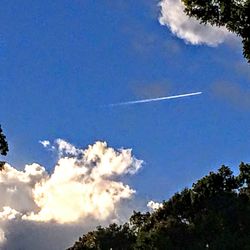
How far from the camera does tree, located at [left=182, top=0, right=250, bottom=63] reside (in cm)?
2908

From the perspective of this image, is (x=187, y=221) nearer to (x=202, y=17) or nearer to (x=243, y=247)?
(x=243, y=247)

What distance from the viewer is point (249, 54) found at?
30141 mm

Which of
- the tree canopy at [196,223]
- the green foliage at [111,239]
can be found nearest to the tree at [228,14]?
the tree canopy at [196,223]

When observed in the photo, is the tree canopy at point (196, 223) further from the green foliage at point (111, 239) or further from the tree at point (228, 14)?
the tree at point (228, 14)

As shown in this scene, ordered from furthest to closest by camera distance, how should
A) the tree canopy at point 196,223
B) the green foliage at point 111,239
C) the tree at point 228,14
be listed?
the green foliage at point 111,239, the tree canopy at point 196,223, the tree at point 228,14

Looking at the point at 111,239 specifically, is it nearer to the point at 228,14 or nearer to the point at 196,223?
the point at 196,223

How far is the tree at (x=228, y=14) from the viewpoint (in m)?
29.1

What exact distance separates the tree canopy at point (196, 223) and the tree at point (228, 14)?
141ft

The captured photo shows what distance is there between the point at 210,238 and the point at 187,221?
27.7ft

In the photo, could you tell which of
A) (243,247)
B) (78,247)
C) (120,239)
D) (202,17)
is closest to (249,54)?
(202,17)

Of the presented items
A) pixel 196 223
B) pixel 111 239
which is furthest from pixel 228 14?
pixel 111 239

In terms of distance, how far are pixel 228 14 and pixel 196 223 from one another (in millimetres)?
50832

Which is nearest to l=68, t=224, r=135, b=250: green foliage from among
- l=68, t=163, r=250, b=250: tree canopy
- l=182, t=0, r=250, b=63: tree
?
l=68, t=163, r=250, b=250: tree canopy

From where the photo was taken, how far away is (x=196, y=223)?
7700 cm
